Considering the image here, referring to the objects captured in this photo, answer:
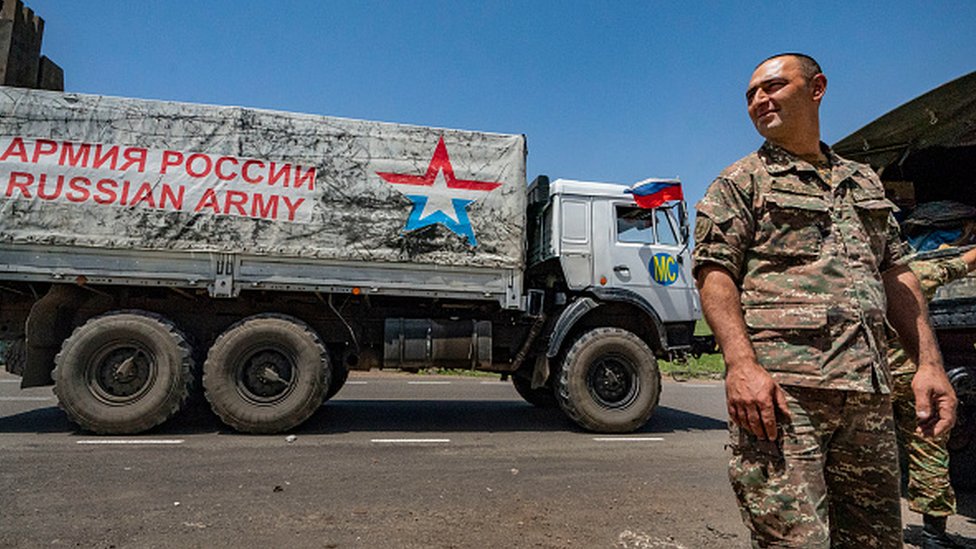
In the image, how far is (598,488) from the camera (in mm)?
3906

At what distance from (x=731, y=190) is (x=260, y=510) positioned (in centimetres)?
308

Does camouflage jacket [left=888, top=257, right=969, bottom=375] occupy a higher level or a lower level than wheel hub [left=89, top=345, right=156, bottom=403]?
higher

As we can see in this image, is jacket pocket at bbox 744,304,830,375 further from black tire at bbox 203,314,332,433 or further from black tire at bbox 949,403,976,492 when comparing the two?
black tire at bbox 203,314,332,433

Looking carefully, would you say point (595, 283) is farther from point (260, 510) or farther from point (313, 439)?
point (260, 510)

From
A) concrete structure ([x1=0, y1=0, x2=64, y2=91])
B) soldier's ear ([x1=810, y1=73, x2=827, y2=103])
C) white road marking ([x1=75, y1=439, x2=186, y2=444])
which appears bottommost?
white road marking ([x1=75, y1=439, x2=186, y2=444])

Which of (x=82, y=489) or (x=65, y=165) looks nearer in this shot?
(x=82, y=489)

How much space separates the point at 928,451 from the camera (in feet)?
8.70

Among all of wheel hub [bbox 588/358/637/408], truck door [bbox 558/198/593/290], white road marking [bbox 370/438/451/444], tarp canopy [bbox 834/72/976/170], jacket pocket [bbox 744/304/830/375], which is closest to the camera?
jacket pocket [bbox 744/304/830/375]

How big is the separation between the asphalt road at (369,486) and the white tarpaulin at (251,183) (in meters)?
1.86

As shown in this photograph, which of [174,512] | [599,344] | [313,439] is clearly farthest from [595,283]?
[174,512]

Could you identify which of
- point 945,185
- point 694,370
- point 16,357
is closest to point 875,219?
point 945,185

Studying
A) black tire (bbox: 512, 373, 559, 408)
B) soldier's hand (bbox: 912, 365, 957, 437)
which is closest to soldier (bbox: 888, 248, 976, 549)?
soldier's hand (bbox: 912, 365, 957, 437)

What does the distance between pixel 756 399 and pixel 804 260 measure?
1.63 feet

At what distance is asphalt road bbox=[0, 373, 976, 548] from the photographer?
2.95 metres
